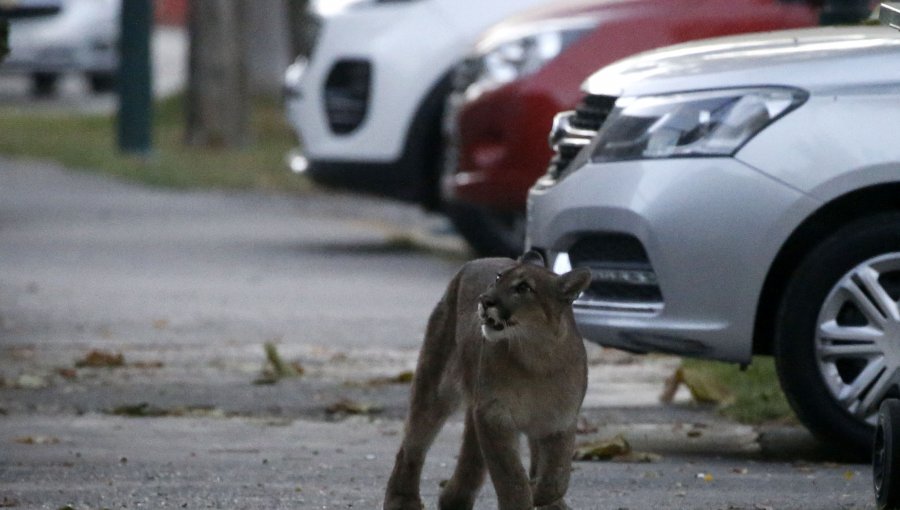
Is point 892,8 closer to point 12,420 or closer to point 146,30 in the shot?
point 12,420

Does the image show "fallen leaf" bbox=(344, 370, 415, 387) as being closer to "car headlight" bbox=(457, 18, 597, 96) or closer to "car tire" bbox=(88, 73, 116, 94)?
"car headlight" bbox=(457, 18, 597, 96)

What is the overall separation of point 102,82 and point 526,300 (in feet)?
101

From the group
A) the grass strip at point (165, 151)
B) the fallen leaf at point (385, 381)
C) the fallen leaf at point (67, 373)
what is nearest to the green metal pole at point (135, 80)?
the grass strip at point (165, 151)

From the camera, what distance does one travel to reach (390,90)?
511 inches

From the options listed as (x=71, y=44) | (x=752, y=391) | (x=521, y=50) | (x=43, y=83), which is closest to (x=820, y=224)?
(x=752, y=391)

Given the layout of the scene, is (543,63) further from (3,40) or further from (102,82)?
(102,82)

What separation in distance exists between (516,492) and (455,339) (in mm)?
536

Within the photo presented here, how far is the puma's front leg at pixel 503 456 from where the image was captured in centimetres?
538

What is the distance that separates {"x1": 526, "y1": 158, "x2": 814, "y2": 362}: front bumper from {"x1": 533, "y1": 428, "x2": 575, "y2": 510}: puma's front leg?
5.42ft

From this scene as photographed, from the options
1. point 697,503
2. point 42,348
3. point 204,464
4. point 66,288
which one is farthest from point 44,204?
point 697,503

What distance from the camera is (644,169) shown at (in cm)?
722

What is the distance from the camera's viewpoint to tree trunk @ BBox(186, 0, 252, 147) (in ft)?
72.1

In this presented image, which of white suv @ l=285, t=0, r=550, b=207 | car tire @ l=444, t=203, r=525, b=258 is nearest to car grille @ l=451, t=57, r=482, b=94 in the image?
car tire @ l=444, t=203, r=525, b=258

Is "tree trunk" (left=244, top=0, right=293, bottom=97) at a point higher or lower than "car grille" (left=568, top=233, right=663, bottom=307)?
lower
